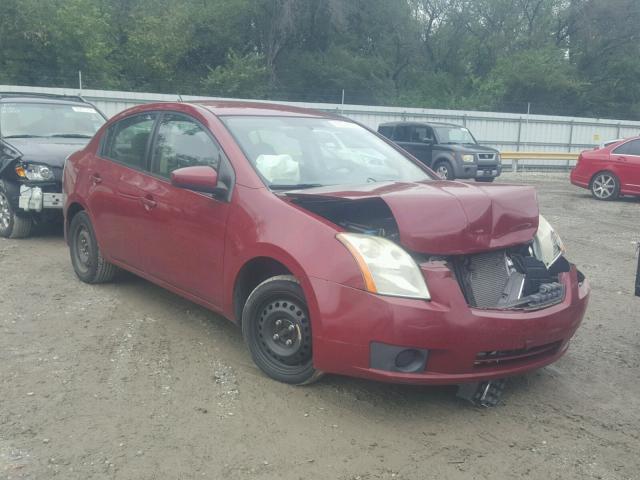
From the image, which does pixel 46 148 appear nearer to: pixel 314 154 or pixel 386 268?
pixel 314 154

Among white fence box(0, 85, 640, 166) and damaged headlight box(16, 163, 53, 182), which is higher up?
white fence box(0, 85, 640, 166)

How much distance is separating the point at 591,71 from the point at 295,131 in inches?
1852

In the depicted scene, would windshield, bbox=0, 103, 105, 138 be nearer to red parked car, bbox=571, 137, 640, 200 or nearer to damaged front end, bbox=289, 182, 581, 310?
damaged front end, bbox=289, 182, 581, 310

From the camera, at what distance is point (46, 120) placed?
9.06m

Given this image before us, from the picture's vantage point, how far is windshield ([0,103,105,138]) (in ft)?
28.8

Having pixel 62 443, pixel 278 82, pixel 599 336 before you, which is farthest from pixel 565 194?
pixel 278 82

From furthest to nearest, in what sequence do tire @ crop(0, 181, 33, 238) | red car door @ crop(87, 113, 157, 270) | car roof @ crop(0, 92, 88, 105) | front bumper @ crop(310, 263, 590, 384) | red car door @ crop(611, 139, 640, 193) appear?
red car door @ crop(611, 139, 640, 193) < car roof @ crop(0, 92, 88, 105) < tire @ crop(0, 181, 33, 238) < red car door @ crop(87, 113, 157, 270) < front bumper @ crop(310, 263, 590, 384)

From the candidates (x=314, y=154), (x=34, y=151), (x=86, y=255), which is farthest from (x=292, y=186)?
(x=34, y=151)

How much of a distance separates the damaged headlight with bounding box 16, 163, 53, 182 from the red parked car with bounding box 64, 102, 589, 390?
3.03 m

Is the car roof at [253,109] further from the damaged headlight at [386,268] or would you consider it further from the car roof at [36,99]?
the car roof at [36,99]

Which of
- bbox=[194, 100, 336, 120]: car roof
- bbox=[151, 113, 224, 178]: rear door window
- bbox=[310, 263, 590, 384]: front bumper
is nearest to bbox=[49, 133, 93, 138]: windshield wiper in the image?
bbox=[151, 113, 224, 178]: rear door window

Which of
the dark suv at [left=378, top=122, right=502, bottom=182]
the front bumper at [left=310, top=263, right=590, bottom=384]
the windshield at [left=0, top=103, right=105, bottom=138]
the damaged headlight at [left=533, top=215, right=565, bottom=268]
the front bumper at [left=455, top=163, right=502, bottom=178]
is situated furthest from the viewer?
the dark suv at [left=378, top=122, right=502, bottom=182]

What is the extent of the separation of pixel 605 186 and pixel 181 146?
40.4ft

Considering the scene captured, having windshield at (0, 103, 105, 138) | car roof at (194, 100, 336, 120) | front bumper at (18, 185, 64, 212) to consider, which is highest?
car roof at (194, 100, 336, 120)
